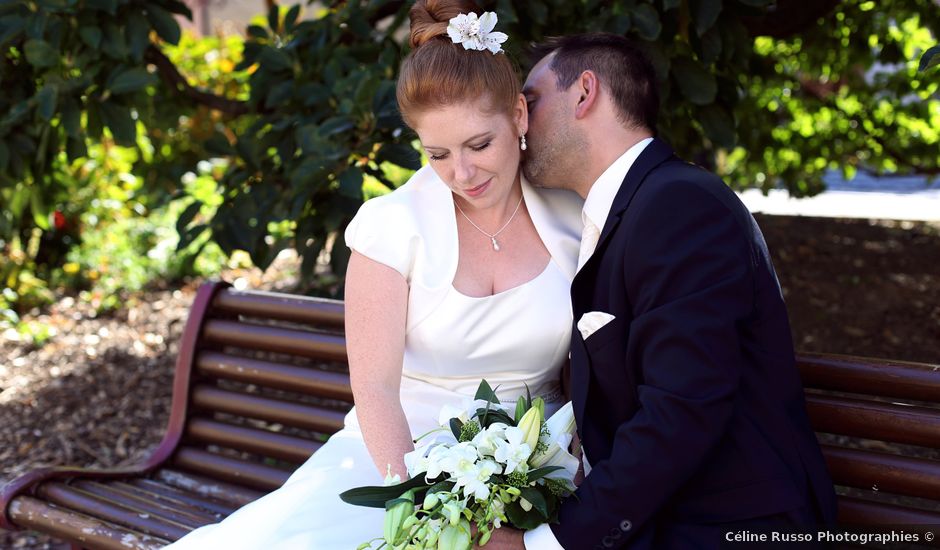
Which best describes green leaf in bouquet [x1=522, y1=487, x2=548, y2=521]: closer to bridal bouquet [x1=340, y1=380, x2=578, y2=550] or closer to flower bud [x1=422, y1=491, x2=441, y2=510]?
bridal bouquet [x1=340, y1=380, x2=578, y2=550]

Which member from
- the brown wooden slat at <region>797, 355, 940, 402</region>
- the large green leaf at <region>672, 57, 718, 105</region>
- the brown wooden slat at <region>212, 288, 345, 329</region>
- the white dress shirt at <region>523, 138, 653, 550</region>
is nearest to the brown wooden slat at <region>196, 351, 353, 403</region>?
the brown wooden slat at <region>212, 288, 345, 329</region>

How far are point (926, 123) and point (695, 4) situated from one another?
9.91ft

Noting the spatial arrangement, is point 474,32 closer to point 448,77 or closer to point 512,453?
point 448,77

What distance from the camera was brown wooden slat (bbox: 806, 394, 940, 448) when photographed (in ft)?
7.93

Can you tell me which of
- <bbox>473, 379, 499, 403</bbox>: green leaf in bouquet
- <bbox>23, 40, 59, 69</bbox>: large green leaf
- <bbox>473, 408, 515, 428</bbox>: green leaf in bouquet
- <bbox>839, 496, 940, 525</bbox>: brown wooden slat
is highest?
<bbox>23, 40, 59, 69</bbox>: large green leaf

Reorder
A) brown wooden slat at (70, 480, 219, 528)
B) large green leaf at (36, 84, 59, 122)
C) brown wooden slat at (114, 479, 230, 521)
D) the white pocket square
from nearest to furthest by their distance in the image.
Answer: the white pocket square, brown wooden slat at (70, 480, 219, 528), brown wooden slat at (114, 479, 230, 521), large green leaf at (36, 84, 59, 122)

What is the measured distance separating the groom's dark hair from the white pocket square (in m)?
0.51

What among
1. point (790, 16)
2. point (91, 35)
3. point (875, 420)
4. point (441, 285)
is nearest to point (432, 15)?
point (441, 285)

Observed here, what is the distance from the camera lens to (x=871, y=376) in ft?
8.24

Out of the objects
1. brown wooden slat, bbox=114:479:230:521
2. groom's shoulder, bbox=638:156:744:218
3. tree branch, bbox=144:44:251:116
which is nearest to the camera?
groom's shoulder, bbox=638:156:744:218

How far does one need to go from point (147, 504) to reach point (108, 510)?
119mm

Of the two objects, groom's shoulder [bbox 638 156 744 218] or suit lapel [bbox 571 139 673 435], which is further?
suit lapel [bbox 571 139 673 435]

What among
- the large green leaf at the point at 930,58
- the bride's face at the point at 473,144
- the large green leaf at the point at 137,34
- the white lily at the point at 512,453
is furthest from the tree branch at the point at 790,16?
the white lily at the point at 512,453

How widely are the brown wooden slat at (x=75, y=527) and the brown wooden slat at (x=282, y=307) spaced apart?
889mm
